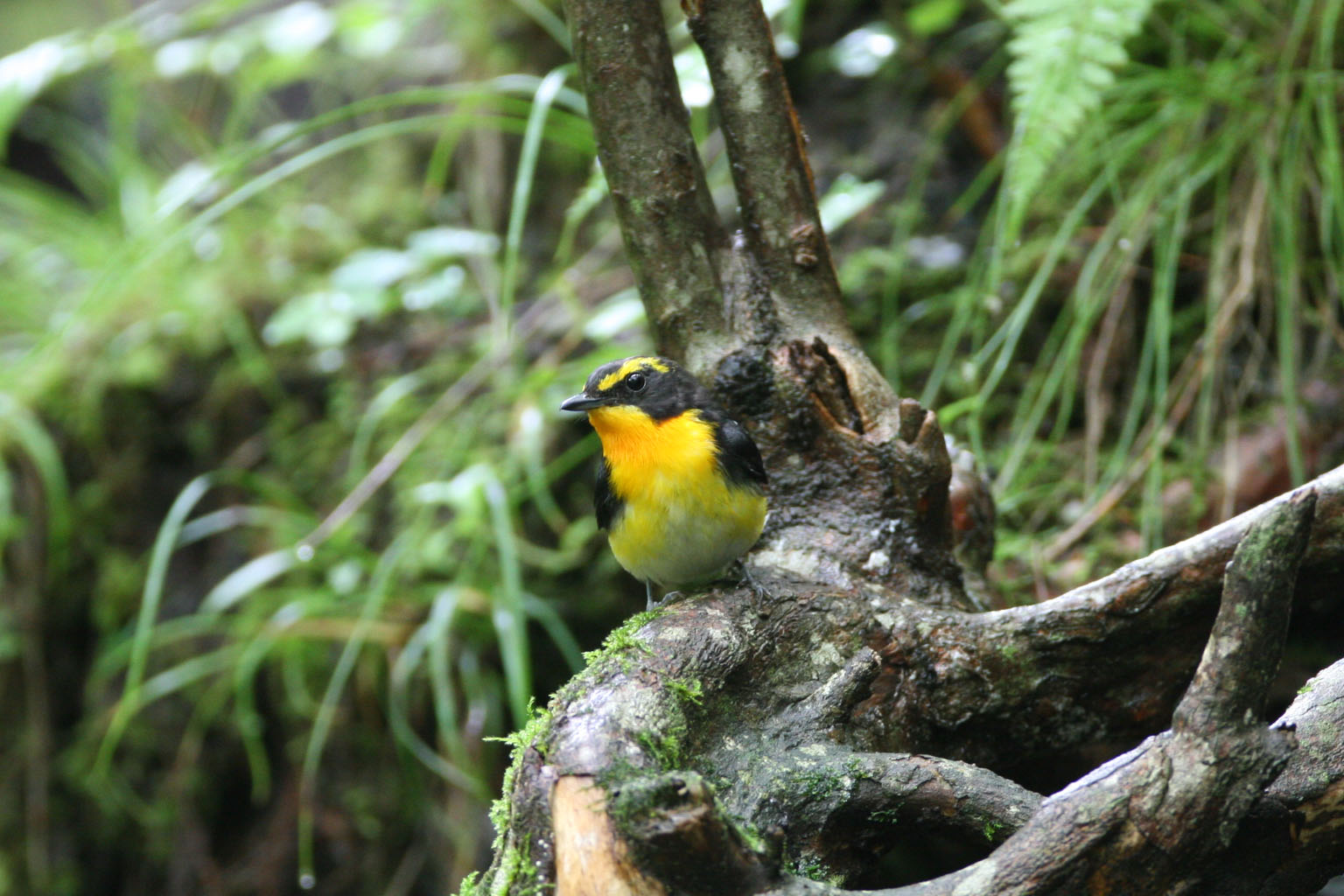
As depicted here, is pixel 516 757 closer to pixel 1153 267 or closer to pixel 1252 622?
pixel 1252 622

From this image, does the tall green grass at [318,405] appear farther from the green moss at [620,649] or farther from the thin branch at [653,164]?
the green moss at [620,649]

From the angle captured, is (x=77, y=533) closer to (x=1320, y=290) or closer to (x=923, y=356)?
(x=923, y=356)

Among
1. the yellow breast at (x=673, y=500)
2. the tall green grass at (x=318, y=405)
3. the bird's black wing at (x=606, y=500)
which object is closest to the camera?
the yellow breast at (x=673, y=500)

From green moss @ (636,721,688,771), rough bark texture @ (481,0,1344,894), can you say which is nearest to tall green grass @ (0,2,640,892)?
rough bark texture @ (481,0,1344,894)

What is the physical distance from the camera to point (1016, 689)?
225 centimetres

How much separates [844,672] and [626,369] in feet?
3.66

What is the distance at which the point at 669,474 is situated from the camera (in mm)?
2701

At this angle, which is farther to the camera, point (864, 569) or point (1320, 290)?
point (1320, 290)

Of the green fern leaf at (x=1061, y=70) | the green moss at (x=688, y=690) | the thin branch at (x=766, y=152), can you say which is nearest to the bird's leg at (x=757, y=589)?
the green moss at (x=688, y=690)

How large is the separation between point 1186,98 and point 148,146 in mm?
6515

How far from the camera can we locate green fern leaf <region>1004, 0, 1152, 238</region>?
274cm

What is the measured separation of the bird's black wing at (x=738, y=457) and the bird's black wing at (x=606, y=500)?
0.36 meters

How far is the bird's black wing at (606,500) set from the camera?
284 centimetres

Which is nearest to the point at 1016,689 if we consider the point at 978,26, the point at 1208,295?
the point at 1208,295
